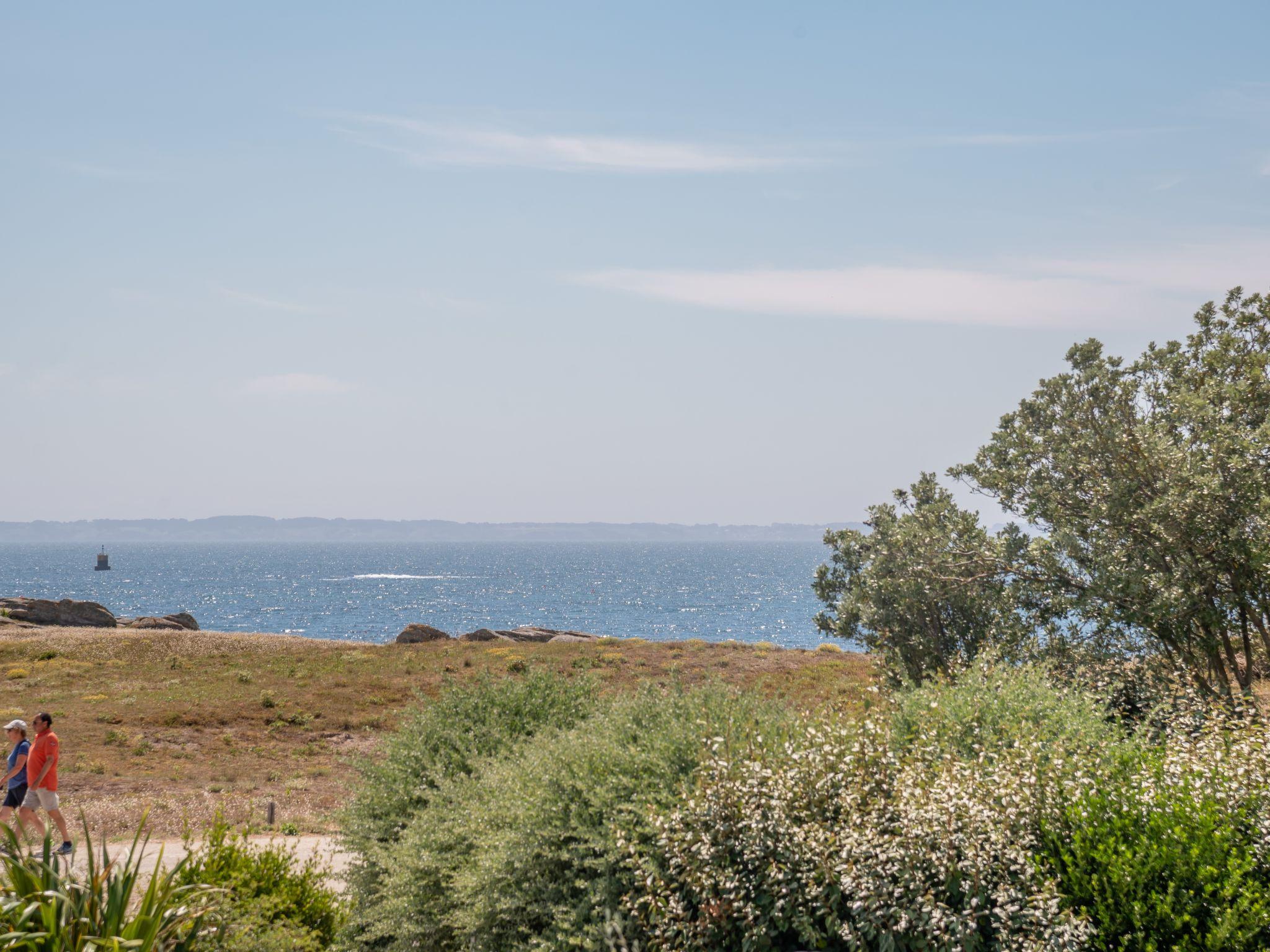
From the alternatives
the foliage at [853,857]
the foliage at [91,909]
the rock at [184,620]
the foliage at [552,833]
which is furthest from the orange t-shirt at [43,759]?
the rock at [184,620]

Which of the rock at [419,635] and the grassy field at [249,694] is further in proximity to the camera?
the rock at [419,635]

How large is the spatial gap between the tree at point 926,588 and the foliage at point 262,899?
28.0 ft

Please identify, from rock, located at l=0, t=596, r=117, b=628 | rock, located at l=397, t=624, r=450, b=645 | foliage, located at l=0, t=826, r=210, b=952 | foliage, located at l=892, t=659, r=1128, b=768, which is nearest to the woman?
foliage, located at l=0, t=826, r=210, b=952

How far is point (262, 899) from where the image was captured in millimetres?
8516

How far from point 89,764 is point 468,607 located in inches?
4340

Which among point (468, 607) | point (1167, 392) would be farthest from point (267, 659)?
point (468, 607)

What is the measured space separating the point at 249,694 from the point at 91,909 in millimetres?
30693

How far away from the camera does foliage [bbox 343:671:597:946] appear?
32.1ft

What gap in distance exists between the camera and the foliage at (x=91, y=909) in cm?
698

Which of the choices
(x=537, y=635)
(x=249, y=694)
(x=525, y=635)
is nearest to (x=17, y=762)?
(x=249, y=694)

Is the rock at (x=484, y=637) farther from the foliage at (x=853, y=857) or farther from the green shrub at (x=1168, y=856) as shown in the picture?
the green shrub at (x=1168, y=856)

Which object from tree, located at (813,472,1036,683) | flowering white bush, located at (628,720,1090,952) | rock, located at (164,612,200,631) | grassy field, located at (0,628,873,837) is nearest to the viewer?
flowering white bush, located at (628,720,1090,952)

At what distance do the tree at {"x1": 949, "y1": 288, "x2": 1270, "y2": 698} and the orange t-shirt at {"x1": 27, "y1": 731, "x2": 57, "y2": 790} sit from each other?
595 inches

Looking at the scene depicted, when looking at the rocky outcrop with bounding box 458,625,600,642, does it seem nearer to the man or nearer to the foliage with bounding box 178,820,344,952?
the man
